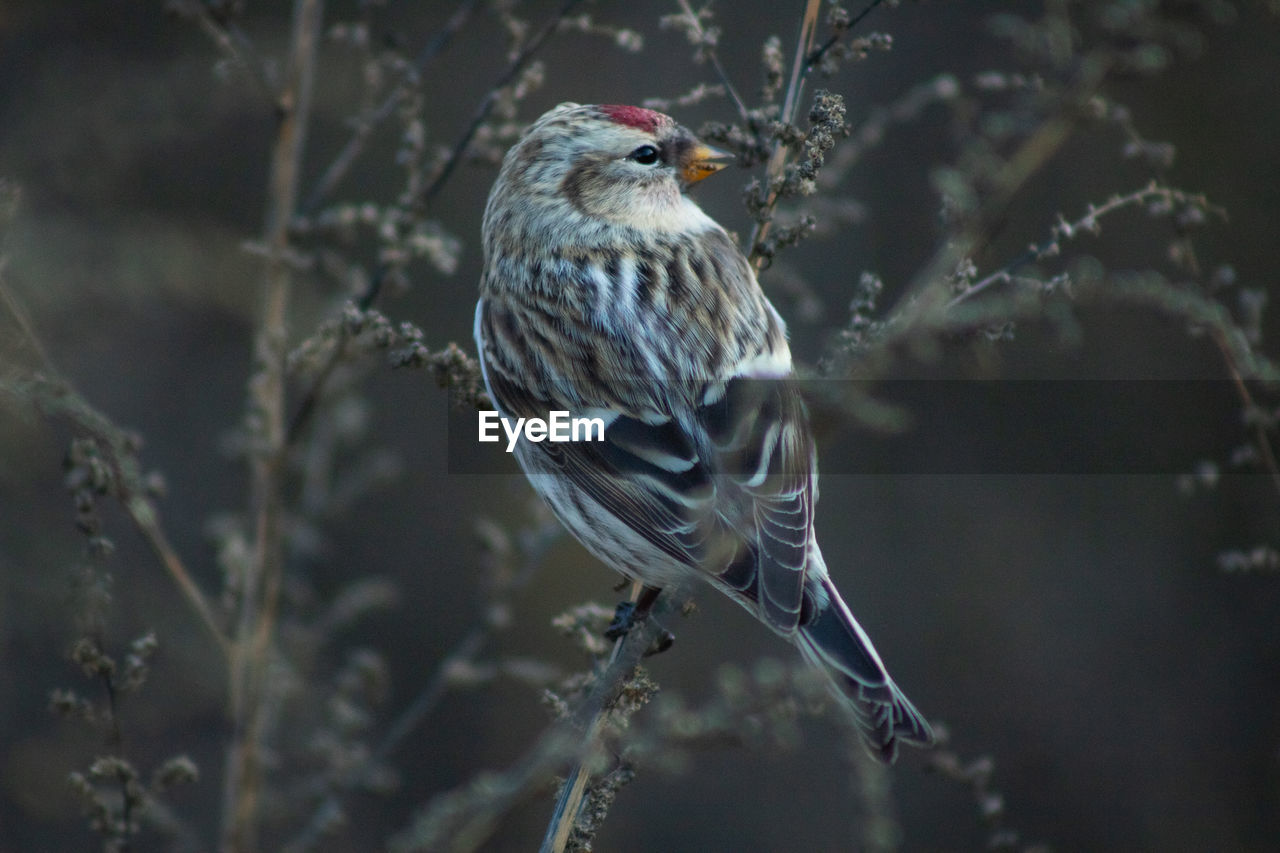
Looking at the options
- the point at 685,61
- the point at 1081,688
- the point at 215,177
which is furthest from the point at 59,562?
the point at 1081,688

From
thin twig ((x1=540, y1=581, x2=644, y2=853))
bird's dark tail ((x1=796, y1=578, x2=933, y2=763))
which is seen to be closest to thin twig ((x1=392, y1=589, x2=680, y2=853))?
thin twig ((x1=540, y1=581, x2=644, y2=853))

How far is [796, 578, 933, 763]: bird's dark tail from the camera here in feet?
7.95

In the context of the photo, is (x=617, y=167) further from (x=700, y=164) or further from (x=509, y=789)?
(x=509, y=789)

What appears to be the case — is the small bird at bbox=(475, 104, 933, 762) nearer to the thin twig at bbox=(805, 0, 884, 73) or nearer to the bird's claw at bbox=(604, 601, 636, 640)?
the bird's claw at bbox=(604, 601, 636, 640)

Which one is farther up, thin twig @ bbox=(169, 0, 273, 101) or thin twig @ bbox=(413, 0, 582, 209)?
thin twig @ bbox=(169, 0, 273, 101)

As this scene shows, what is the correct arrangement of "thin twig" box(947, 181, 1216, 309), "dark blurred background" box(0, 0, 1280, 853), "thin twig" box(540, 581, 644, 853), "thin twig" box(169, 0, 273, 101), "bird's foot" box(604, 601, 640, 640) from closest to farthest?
"thin twig" box(540, 581, 644, 853), "thin twig" box(947, 181, 1216, 309), "thin twig" box(169, 0, 273, 101), "bird's foot" box(604, 601, 640, 640), "dark blurred background" box(0, 0, 1280, 853)

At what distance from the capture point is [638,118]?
340 cm

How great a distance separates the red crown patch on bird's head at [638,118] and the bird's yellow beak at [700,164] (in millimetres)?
137

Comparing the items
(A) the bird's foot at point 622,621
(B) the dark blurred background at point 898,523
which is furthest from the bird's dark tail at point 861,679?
(B) the dark blurred background at point 898,523

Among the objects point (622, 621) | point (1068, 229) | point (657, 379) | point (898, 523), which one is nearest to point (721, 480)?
point (657, 379)

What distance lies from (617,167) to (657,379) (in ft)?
2.63

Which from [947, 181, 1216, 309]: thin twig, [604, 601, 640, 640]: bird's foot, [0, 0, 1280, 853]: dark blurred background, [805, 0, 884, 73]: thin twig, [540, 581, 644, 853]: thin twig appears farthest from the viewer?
[0, 0, 1280, 853]: dark blurred background

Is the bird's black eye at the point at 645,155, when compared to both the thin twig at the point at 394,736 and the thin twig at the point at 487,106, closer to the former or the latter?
the thin twig at the point at 487,106

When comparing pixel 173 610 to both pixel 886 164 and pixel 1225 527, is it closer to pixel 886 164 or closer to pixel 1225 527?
pixel 886 164
